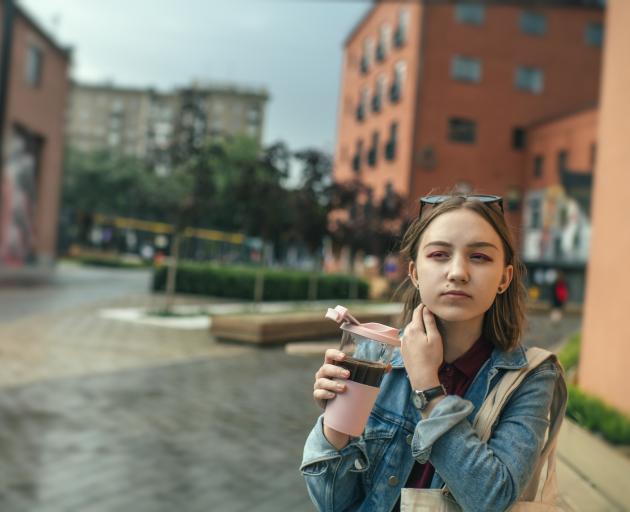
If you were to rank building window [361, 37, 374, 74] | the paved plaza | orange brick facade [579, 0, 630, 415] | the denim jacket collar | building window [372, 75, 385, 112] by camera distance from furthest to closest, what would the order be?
building window [361, 37, 374, 74] → building window [372, 75, 385, 112] → orange brick facade [579, 0, 630, 415] → the paved plaza → the denim jacket collar

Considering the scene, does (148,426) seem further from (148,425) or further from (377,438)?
(377,438)

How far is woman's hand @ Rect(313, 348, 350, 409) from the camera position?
4.61 feet

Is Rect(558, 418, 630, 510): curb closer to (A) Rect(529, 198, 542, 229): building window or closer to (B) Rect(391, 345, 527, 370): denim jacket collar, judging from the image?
(B) Rect(391, 345, 527, 370): denim jacket collar

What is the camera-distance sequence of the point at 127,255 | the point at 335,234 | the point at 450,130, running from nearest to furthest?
the point at 335,234
the point at 450,130
the point at 127,255

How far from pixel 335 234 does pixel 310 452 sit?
16.4 meters

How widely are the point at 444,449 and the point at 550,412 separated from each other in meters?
0.31

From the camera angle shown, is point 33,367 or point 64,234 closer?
point 33,367

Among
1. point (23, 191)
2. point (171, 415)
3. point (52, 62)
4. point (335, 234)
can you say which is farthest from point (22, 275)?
point (171, 415)

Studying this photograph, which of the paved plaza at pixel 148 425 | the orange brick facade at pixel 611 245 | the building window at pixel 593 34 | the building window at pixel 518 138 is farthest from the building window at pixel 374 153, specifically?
the orange brick facade at pixel 611 245

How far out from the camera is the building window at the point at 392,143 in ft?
112

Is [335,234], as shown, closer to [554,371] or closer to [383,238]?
[383,238]

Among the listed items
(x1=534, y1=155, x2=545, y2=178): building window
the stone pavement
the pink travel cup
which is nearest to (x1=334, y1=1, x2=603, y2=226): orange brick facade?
(x1=534, y1=155, x2=545, y2=178): building window

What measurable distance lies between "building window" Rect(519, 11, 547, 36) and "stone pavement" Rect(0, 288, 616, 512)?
2836 centimetres

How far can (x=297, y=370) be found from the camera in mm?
9445
